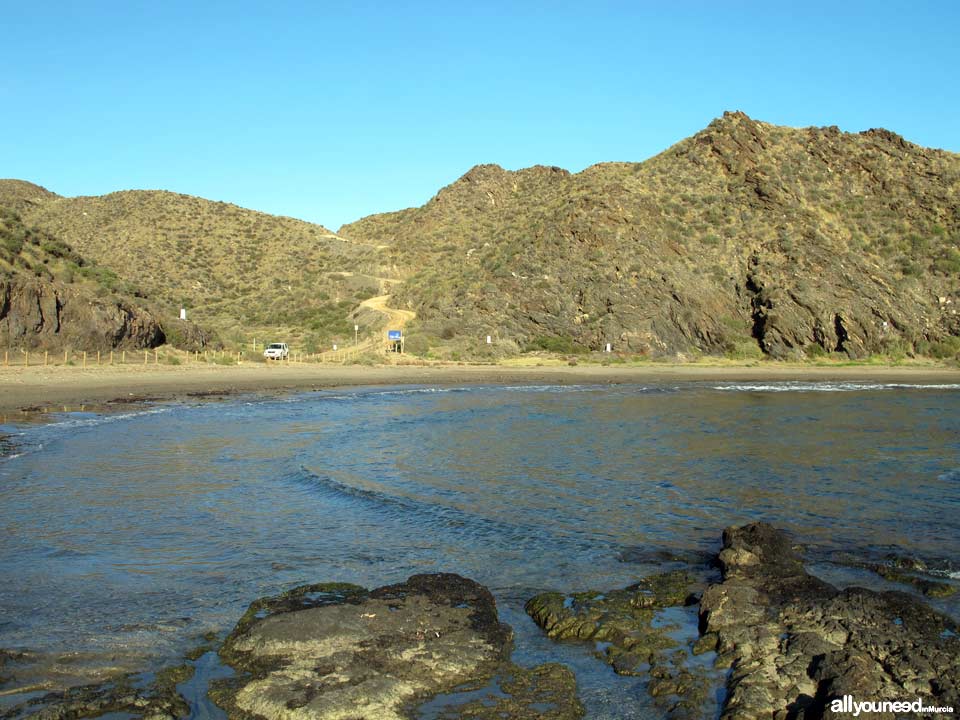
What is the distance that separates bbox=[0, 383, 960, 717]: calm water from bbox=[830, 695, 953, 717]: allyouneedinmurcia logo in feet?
4.84

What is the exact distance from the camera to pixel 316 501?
13.1 meters

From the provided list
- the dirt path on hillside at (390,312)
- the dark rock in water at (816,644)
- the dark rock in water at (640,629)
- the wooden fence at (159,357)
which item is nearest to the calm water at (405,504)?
the dark rock in water at (640,629)

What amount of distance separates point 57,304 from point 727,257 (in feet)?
161

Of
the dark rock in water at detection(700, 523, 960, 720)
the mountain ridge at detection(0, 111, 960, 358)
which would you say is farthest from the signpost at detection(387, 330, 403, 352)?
the dark rock in water at detection(700, 523, 960, 720)

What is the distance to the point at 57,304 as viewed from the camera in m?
37.2

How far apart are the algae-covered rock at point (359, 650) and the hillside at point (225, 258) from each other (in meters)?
53.9

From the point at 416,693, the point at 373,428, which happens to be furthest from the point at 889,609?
the point at 373,428

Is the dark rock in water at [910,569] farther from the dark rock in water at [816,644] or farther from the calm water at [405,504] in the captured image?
the dark rock in water at [816,644]

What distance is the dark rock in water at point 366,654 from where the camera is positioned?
5742mm

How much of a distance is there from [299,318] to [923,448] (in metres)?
59.4

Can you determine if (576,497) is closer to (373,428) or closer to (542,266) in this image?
(373,428)

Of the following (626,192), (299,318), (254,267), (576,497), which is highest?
(626,192)

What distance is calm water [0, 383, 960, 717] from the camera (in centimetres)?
816

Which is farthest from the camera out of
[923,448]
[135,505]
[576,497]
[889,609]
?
[923,448]
